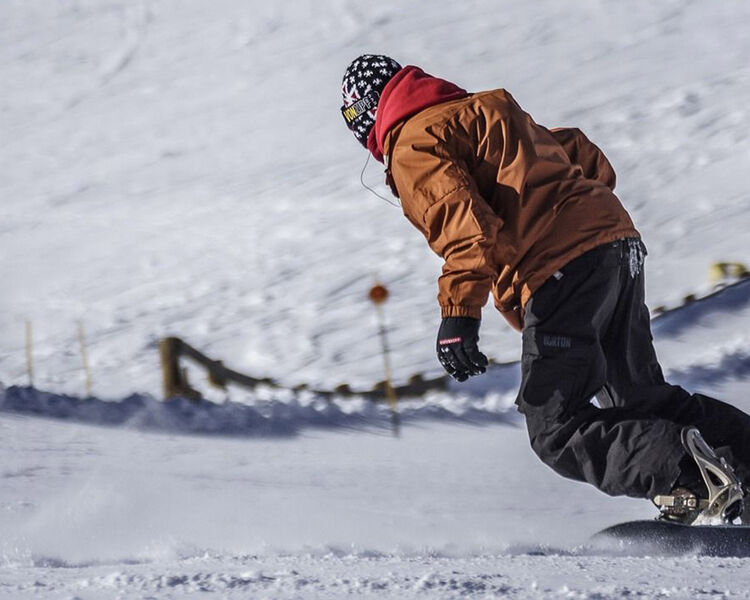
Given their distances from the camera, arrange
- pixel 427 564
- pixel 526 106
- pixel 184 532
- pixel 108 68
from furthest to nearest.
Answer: pixel 108 68
pixel 526 106
pixel 184 532
pixel 427 564

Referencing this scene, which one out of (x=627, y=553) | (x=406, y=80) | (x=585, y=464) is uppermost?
(x=406, y=80)

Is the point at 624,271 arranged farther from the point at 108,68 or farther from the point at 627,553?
the point at 108,68

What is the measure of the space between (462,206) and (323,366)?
13.1 ft

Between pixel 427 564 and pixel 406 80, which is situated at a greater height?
pixel 406 80

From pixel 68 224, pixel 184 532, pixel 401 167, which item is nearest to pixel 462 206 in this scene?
pixel 401 167

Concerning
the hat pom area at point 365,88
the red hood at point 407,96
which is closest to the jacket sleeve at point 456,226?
the red hood at point 407,96

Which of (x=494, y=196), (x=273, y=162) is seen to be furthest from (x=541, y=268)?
(x=273, y=162)

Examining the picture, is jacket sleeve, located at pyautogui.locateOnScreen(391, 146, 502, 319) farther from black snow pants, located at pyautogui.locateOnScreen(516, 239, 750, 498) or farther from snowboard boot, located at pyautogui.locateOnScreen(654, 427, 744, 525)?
snowboard boot, located at pyautogui.locateOnScreen(654, 427, 744, 525)

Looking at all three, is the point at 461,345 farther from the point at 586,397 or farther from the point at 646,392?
the point at 646,392

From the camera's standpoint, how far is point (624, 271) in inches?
112

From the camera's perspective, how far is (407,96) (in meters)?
2.79

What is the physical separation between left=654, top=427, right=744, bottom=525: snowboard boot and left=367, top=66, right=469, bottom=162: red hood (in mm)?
1016

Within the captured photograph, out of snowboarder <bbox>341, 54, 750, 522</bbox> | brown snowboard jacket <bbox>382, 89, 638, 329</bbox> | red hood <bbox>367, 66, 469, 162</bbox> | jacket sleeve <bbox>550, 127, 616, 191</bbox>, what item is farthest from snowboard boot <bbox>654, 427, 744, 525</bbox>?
red hood <bbox>367, 66, 469, 162</bbox>

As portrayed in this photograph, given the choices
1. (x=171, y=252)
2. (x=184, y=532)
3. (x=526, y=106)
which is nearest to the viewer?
(x=184, y=532)
